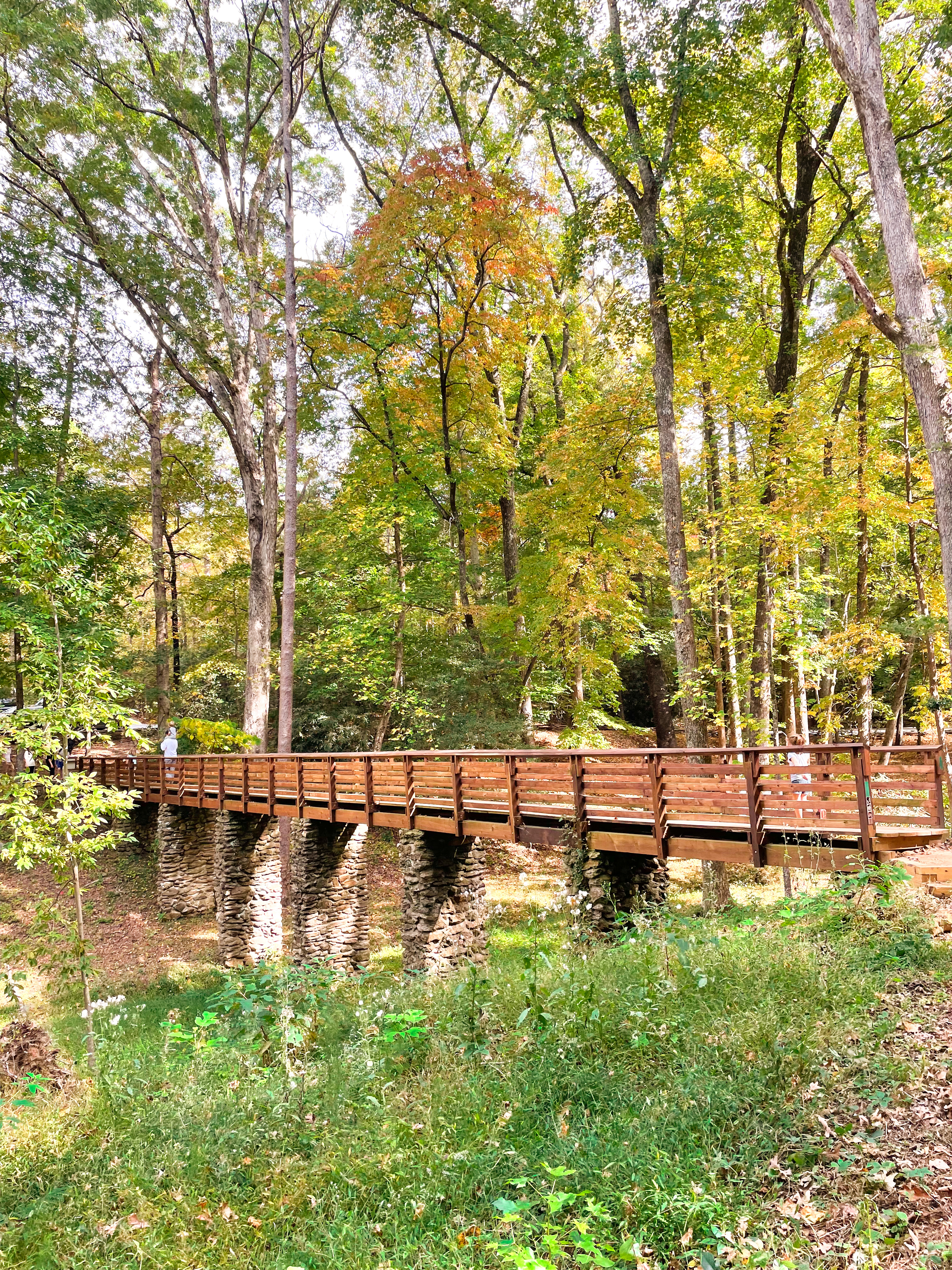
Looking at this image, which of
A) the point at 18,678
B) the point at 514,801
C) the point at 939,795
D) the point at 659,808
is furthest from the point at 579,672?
the point at 18,678

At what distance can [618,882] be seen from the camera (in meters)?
8.88

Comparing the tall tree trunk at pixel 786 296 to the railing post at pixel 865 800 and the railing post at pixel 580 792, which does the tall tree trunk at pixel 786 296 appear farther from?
the railing post at pixel 865 800

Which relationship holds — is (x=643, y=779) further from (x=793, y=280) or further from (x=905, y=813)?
(x=793, y=280)

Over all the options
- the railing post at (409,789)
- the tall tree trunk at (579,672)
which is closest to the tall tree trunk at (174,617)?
the tall tree trunk at (579,672)

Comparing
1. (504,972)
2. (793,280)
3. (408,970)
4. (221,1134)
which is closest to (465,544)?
(793,280)

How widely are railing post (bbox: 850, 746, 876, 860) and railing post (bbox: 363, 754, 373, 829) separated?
285 inches

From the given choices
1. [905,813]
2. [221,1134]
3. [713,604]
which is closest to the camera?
[221,1134]

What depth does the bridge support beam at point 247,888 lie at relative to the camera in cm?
1476

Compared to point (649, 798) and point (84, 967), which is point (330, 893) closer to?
point (84, 967)

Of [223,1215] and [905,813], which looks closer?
[223,1215]

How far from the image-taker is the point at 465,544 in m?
23.8

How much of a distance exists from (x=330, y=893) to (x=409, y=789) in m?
4.07

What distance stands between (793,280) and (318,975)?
45.0 ft

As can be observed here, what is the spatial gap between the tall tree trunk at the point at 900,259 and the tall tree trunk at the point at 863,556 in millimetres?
5237
